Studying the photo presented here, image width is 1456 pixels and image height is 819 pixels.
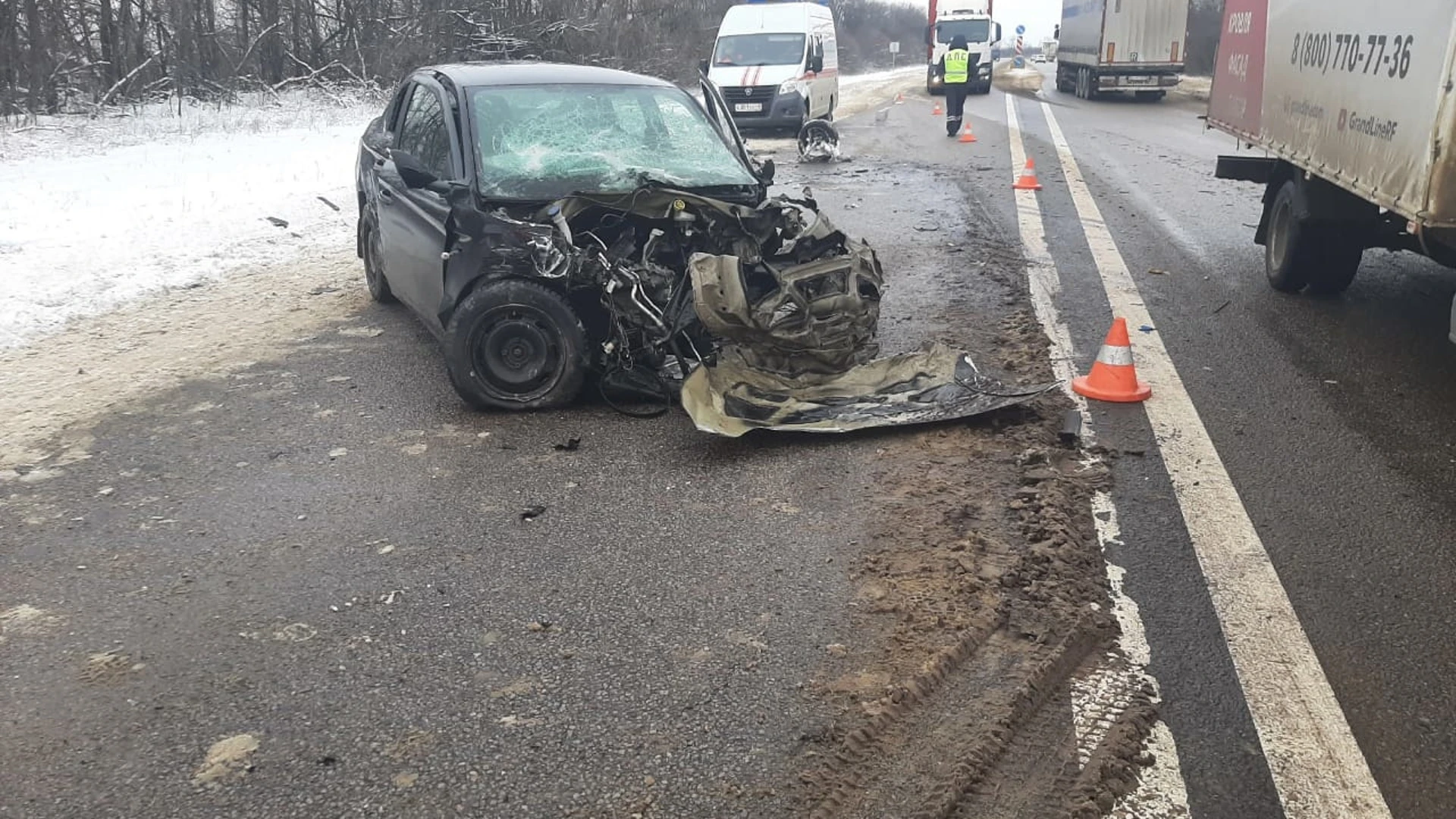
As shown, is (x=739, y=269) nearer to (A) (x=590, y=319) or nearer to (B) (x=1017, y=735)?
(A) (x=590, y=319)

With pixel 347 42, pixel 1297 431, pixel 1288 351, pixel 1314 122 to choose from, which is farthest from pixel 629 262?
pixel 347 42

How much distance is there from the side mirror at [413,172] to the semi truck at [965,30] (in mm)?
30690

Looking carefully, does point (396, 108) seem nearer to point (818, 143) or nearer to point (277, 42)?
point (818, 143)

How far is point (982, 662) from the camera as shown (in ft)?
11.0

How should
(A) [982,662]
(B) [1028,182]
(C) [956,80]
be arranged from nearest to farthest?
(A) [982,662], (B) [1028,182], (C) [956,80]

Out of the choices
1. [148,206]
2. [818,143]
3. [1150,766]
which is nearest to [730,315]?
[1150,766]

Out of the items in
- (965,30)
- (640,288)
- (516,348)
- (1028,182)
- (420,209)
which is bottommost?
(516,348)

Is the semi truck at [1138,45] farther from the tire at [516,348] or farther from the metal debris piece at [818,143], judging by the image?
the tire at [516,348]

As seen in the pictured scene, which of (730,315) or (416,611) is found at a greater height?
(730,315)

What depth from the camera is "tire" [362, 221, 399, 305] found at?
797cm

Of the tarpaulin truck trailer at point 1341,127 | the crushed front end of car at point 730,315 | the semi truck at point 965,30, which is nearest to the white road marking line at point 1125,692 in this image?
the crushed front end of car at point 730,315

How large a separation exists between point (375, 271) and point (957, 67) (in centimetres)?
1424

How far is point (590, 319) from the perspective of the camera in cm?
576

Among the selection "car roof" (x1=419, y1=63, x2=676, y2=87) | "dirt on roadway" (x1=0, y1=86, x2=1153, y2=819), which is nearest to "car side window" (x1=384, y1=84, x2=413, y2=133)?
"car roof" (x1=419, y1=63, x2=676, y2=87)
